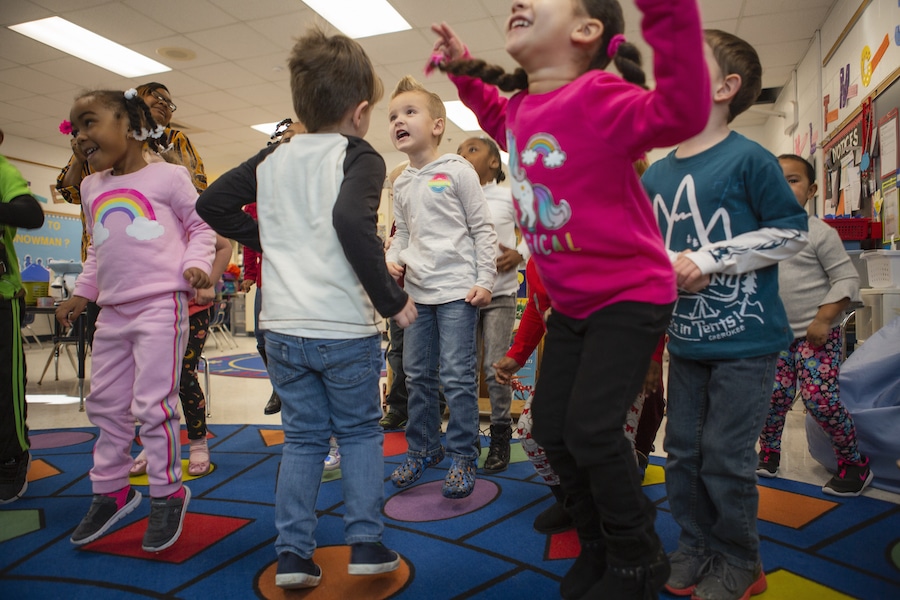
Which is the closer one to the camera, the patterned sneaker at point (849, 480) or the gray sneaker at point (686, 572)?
the gray sneaker at point (686, 572)

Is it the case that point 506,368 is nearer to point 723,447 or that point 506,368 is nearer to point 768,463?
point 723,447

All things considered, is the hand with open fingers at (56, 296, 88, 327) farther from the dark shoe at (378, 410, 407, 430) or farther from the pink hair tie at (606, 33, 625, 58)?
the pink hair tie at (606, 33, 625, 58)

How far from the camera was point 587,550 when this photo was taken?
1181mm

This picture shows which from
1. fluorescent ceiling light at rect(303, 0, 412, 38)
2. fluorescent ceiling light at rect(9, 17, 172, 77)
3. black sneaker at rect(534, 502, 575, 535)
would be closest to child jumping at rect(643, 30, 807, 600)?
black sneaker at rect(534, 502, 575, 535)

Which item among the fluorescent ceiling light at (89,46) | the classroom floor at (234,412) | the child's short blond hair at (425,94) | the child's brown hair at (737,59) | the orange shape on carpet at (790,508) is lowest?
the classroom floor at (234,412)

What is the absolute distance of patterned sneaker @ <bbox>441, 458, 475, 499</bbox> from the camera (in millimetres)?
1888

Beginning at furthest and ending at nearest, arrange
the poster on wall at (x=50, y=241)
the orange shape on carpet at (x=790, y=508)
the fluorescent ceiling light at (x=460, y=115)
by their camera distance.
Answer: the poster on wall at (x=50, y=241) < the fluorescent ceiling light at (x=460, y=115) < the orange shape on carpet at (x=790, y=508)

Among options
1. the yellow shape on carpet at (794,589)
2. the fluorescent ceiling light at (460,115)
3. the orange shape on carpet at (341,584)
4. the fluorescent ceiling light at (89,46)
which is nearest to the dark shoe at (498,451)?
the orange shape on carpet at (341,584)

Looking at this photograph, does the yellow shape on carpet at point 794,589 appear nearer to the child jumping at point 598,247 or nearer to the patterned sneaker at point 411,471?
the child jumping at point 598,247

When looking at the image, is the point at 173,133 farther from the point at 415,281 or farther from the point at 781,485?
the point at 781,485

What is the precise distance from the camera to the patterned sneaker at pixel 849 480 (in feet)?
6.35

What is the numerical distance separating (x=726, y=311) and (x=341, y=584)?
1017mm

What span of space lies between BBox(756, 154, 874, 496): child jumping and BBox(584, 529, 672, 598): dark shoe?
121cm

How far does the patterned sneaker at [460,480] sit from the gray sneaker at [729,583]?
79cm
